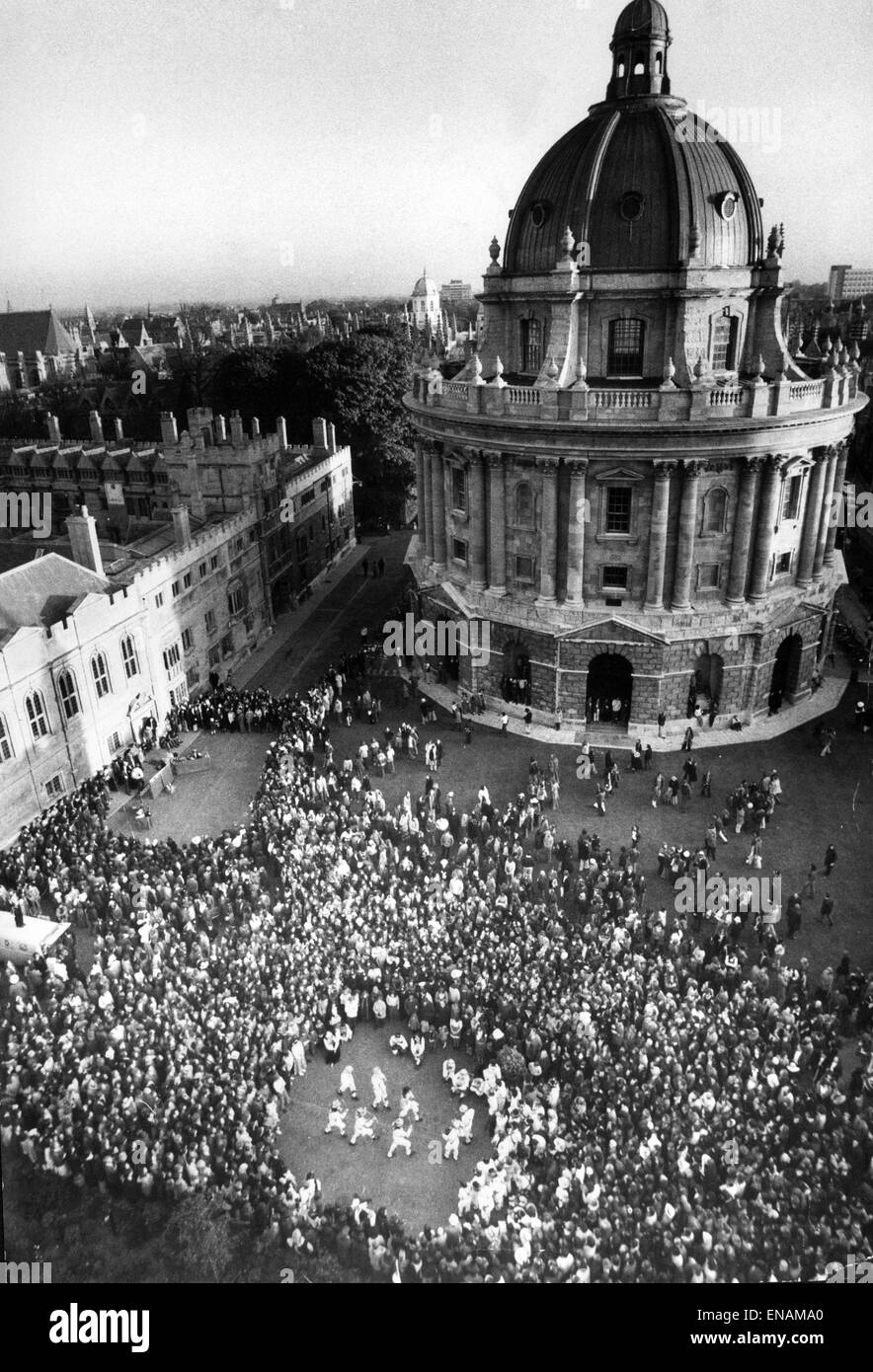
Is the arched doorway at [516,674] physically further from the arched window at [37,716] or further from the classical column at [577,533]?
the arched window at [37,716]

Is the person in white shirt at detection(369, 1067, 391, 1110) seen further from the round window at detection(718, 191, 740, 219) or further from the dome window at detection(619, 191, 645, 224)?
the round window at detection(718, 191, 740, 219)

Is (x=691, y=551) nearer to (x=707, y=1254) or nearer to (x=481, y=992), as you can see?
(x=481, y=992)

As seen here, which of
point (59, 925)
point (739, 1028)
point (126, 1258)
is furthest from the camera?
point (59, 925)

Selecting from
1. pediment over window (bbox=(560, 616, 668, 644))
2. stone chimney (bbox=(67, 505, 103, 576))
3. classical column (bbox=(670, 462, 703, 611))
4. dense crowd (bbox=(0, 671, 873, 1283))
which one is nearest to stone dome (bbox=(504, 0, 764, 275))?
classical column (bbox=(670, 462, 703, 611))

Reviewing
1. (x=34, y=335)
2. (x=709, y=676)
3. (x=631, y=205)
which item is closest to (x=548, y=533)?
(x=709, y=676)

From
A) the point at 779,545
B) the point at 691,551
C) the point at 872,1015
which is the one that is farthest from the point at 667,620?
the point at 872,1015

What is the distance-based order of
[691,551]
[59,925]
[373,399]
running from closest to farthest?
[59,925], [691,551], [373,399]

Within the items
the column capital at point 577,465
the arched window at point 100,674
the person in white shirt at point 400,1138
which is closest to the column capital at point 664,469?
the column capital at point 577,465
